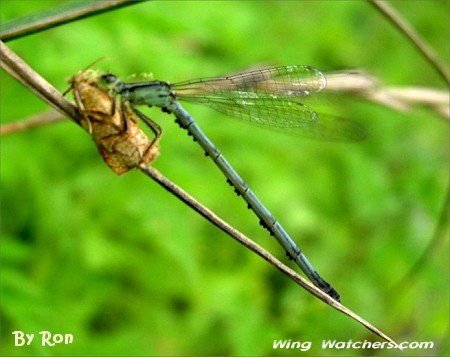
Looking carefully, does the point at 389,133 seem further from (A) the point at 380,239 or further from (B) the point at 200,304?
(B) the point at 200,304

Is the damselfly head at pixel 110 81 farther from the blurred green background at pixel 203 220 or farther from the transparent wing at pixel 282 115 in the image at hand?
the transparent wing at pixel 282 115

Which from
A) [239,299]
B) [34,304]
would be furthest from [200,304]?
[34,304]

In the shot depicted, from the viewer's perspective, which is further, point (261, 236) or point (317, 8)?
point (317, 8)

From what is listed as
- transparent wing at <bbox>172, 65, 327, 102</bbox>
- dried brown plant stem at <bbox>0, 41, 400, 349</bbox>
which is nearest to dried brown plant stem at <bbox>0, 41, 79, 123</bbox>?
dried brown plant stem at <bbox>0, 41, 400, 349</bbox>

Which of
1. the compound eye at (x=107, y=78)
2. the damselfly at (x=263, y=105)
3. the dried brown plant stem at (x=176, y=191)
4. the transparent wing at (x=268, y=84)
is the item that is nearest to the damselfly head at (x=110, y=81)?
the compound eye at (x=107, y=78)

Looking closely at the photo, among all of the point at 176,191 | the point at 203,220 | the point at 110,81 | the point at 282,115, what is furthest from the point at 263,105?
the point at 203,220

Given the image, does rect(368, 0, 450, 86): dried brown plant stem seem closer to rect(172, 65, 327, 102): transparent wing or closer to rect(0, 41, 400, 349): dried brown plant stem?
rect(172, 65, 327, 102): transparent wing

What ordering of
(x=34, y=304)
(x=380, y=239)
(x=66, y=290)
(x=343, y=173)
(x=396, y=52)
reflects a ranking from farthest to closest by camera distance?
(x=396, y=52) < (x=343, y=173) < (x=380, y=239) < (x=66, y=290) < (x=34, y=304)

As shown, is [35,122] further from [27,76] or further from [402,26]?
[402,26]
